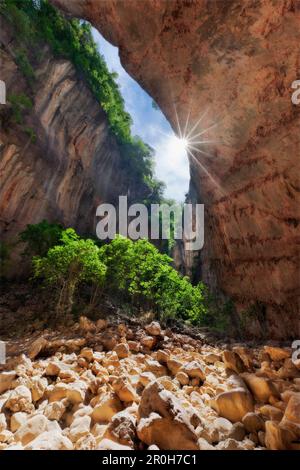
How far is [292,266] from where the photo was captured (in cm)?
1162

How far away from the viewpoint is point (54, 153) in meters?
20.2

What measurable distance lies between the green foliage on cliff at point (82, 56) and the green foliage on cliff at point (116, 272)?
14650mm

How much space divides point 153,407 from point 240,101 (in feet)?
37.3

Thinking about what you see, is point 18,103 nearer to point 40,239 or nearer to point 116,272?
point 40,239

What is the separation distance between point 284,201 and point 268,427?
10494mm

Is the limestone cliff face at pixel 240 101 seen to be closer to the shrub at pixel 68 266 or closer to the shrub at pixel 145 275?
the shrub at pixel 145 275

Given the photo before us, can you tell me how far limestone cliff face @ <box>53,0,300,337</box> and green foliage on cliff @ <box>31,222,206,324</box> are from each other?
4403 mm

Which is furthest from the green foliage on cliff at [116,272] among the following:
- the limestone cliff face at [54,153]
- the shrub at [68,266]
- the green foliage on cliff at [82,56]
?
the green foliage on cliff at [82,56]

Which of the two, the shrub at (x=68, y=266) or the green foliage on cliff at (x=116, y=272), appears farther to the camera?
the green foliage on cliff at (x=116, y=272)

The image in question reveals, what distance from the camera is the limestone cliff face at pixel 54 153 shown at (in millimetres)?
16906

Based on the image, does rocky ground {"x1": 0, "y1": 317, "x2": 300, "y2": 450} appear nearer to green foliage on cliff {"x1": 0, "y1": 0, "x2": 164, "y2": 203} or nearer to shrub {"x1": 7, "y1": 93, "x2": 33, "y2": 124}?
shrub {"x1": 7, "y1": 93, "x2": 33, "y2": 124}

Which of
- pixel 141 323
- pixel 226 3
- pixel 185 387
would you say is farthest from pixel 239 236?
pixel 185 387
